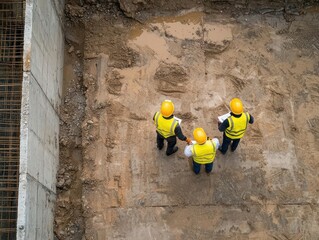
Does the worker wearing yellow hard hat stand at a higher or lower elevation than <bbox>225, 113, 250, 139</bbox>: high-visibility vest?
lower

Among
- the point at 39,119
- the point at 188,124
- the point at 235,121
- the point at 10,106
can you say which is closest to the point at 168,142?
the point at 188,124

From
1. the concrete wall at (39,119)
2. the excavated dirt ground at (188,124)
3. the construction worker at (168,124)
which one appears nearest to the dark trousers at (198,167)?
the excavated dirt ground at (188,124)

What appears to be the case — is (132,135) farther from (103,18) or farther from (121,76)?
(103,18)

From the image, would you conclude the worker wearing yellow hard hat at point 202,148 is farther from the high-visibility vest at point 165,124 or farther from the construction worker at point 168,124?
the high-visibility vest at point 165,124

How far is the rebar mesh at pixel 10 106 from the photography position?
7.23 metres

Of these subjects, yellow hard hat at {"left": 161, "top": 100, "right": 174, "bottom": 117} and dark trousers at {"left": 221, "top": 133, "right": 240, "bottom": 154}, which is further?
dark trousers at {"left": 221, "top": 133, "right": 240, "bottom": 154}

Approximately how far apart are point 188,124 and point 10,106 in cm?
375

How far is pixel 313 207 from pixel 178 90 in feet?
12.6

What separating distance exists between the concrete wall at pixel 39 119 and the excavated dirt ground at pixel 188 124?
1.77ft

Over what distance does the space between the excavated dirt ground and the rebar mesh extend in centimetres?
135

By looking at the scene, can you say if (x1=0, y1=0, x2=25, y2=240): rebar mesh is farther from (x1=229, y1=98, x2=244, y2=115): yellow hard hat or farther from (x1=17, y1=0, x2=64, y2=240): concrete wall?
(x1=229, y1=98, x2=244, y2=115): yellow hard hat

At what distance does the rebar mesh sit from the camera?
7.23m

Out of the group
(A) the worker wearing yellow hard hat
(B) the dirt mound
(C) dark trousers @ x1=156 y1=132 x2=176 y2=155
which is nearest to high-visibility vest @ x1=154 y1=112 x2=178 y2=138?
(C) dark trousers @ x1=156 y1=132 x2=176 y2=155

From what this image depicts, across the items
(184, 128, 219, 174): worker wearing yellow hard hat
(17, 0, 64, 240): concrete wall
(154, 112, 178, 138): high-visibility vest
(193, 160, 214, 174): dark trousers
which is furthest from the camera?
(193, 160, 214, 174): dark trousers
